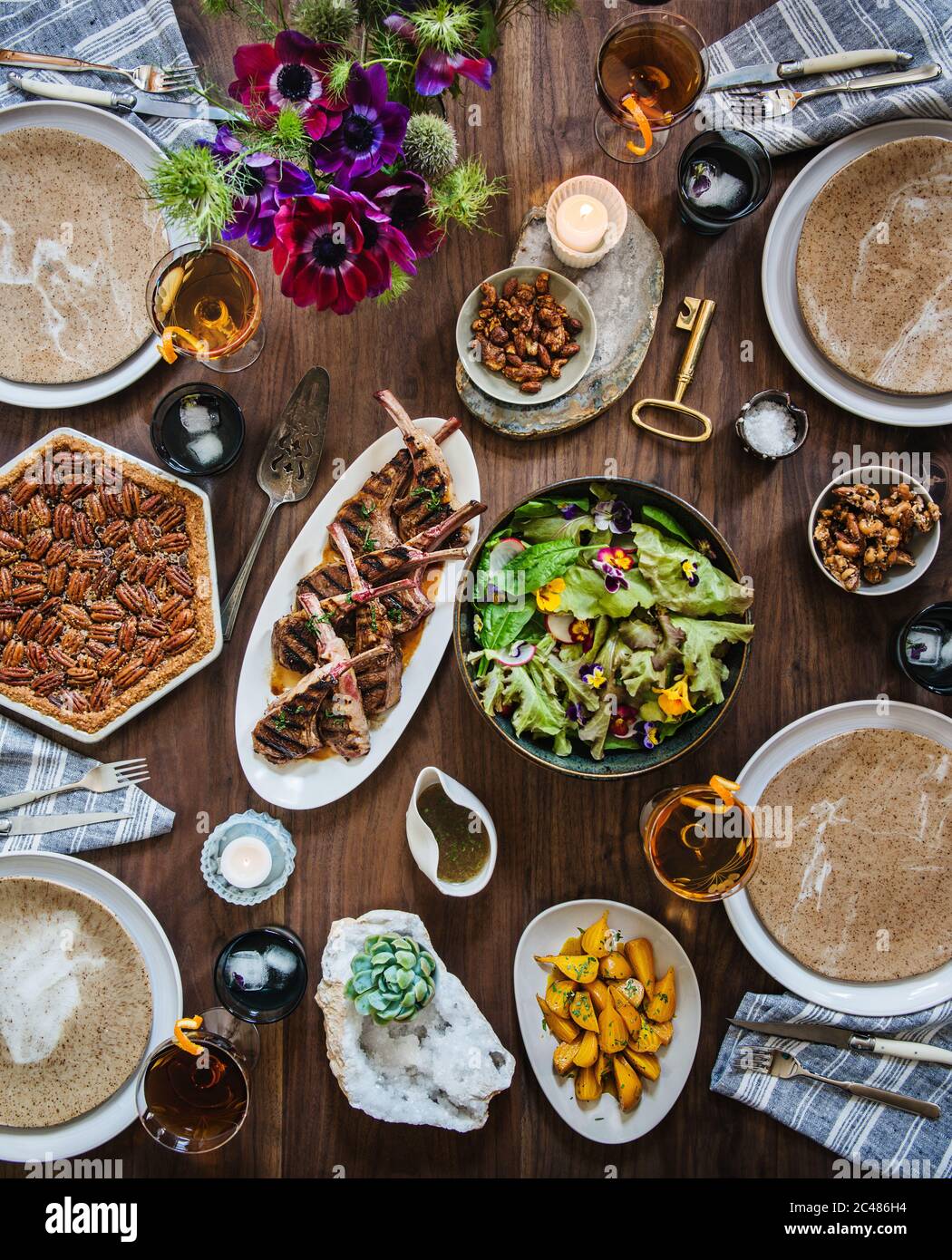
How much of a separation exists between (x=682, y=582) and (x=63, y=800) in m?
1.83

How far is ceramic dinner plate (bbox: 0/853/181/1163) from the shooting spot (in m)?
2.45

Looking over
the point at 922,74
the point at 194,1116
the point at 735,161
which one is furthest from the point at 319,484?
the point at 922,74

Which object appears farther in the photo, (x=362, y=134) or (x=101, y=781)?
(x=101, y=781)

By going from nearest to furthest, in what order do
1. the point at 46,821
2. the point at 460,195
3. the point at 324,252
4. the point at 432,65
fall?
the point at 432,65 → the point at 324,252 → the point at 460,195 → the point at 46,821

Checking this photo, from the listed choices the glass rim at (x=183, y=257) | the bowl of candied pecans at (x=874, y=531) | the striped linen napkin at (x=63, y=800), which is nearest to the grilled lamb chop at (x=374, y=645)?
the glass rim at (x=183, y=257)

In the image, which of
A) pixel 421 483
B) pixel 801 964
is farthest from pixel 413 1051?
pixel 421 483

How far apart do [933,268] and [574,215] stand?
1.01m

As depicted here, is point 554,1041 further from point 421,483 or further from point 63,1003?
point 421,483

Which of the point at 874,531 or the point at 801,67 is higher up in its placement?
the point at 801,67

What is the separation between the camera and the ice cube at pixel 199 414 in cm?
250

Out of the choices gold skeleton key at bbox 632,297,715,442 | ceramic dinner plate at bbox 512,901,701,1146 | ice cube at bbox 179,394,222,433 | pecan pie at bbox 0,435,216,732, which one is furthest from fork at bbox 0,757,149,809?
gold skeleton key at bbox 632,297,715,442

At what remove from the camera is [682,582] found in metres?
2.31
